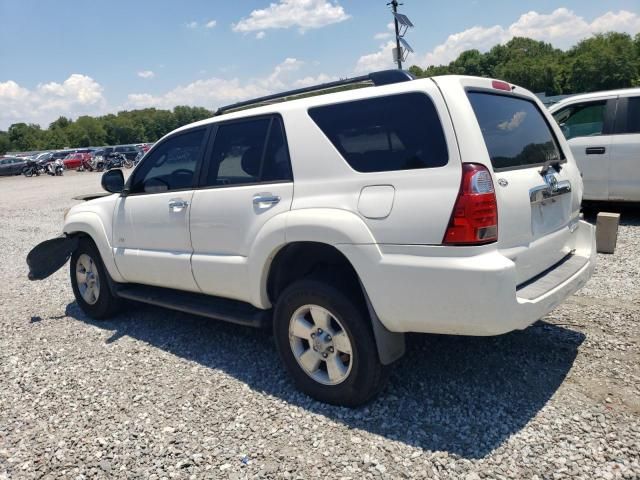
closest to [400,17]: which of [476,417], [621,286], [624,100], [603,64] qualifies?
[624,100]

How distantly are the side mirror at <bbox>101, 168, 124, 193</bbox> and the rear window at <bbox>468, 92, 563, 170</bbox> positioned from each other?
3.31 m

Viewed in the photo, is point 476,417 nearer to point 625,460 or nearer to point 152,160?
point 625,460

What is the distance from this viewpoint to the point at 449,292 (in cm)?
262

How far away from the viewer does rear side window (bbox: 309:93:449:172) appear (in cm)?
275

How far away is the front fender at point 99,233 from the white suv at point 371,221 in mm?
766

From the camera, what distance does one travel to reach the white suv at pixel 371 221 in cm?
265

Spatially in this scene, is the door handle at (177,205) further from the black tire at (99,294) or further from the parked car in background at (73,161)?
the parked car in background at (73,161)

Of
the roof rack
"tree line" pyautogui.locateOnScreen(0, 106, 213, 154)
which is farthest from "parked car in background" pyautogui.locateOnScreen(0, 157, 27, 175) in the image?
"tree line" pyautogui.locateOnScreen(0, 106, 213, 154)

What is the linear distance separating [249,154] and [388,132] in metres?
1.17

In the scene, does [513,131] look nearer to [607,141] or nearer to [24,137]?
[607,141]

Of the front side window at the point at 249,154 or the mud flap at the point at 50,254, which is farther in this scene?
the mud flap at the point at 50,254

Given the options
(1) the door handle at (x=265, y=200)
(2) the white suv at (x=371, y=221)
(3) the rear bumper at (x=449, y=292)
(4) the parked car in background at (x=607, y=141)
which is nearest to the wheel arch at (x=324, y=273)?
(2) the white suv at (x=371, y=221)

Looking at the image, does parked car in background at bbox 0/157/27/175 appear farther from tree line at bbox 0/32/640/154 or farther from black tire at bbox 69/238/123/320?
black tire at bbox 69/238/123/320

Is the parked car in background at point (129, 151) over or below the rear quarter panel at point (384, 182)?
over
